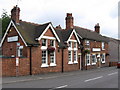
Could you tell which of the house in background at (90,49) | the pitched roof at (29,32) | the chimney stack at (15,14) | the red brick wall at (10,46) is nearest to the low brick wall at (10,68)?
the pitched roof at (29,32)

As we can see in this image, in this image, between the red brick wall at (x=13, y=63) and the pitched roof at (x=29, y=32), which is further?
the pitched roof at (x=29, y=32)

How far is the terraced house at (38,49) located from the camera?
704 inches

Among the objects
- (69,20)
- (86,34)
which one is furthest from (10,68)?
(86,34)

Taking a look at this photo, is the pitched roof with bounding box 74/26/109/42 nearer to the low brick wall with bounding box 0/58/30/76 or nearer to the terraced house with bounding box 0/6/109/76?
the terraced house with bounding box 0/6/109/76

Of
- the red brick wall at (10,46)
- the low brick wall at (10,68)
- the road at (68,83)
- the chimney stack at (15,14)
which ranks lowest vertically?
the road at (68,83)

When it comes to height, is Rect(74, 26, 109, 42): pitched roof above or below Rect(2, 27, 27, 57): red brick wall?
above

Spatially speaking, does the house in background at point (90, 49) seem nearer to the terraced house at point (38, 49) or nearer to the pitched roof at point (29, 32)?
the terraced house at point (38, 49)

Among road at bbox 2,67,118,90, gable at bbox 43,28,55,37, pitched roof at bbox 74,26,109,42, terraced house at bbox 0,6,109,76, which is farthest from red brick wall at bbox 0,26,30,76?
pitched roof at bbox 74,26,109,42

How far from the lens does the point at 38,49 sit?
19984 millimetres

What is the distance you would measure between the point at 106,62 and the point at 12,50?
22881 millimetres

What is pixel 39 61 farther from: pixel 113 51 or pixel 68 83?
pixel 113 51

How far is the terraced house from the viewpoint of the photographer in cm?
1787

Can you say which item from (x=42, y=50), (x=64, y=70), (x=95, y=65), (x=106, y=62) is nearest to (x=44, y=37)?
(x=42, y=50)

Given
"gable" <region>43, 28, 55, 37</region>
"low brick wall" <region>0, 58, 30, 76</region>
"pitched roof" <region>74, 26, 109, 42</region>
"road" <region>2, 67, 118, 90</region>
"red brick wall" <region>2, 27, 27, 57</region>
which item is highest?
"pitched roof" <region>74, 26, 109, 42</region>
